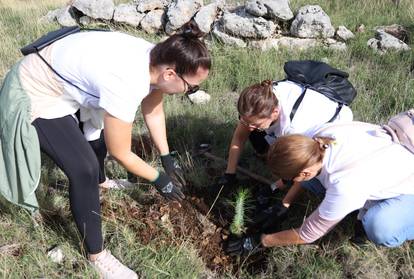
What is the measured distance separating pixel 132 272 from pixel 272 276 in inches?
35.1

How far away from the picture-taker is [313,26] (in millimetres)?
5695

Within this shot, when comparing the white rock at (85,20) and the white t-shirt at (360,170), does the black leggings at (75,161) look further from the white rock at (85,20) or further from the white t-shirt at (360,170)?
the white rock at (85,20)

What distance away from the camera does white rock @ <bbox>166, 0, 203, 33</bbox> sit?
6340mm

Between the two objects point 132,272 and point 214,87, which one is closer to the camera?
point 132,272

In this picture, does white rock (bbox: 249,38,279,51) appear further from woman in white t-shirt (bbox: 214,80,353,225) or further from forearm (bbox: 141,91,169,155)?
forearm (bbox: 141,91,169,155)

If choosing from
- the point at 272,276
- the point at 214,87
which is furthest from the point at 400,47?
the point at 272,276

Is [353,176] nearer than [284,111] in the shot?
Yes

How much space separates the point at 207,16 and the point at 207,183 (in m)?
3.45

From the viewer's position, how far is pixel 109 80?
7.12ft

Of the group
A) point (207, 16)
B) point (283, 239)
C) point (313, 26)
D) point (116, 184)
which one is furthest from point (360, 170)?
point (207, 16)

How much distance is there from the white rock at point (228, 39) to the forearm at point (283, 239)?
3620 mm

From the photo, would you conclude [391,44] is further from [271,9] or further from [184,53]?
[184,53]

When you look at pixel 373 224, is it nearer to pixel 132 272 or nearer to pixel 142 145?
pixel 132 272

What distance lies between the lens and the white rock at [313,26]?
5.67 m
